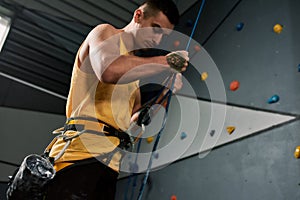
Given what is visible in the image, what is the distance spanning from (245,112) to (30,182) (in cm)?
132

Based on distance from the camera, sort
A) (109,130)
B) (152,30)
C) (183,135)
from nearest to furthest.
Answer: (109,130), (152,30), (183,135)

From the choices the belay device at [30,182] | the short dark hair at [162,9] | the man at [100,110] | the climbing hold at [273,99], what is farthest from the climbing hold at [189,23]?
the belay device at [30,182]

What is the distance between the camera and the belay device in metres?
Answer: 1.27

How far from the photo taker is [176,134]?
2.86 m

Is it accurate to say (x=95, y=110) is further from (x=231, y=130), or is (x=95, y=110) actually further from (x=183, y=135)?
(x=183, y=135)

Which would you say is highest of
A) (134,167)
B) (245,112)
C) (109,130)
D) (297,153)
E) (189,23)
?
(189,23)

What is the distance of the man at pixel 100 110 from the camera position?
1.37 metres

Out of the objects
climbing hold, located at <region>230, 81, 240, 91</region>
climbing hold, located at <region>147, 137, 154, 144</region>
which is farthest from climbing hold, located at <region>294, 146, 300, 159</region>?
climbing hold, located at <region>147, 137, 154, 144</region>

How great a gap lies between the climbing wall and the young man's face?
2.44 feet

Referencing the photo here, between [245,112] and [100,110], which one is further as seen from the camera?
[245,112]

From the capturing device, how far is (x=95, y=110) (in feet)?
4.77

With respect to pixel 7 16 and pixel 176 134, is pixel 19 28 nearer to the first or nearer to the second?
pixel 7 16

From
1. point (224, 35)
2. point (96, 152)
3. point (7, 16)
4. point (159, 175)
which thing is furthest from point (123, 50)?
point (7, 16)

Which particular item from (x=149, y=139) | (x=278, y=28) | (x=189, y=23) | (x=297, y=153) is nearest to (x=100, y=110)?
(x=297, y=153)
